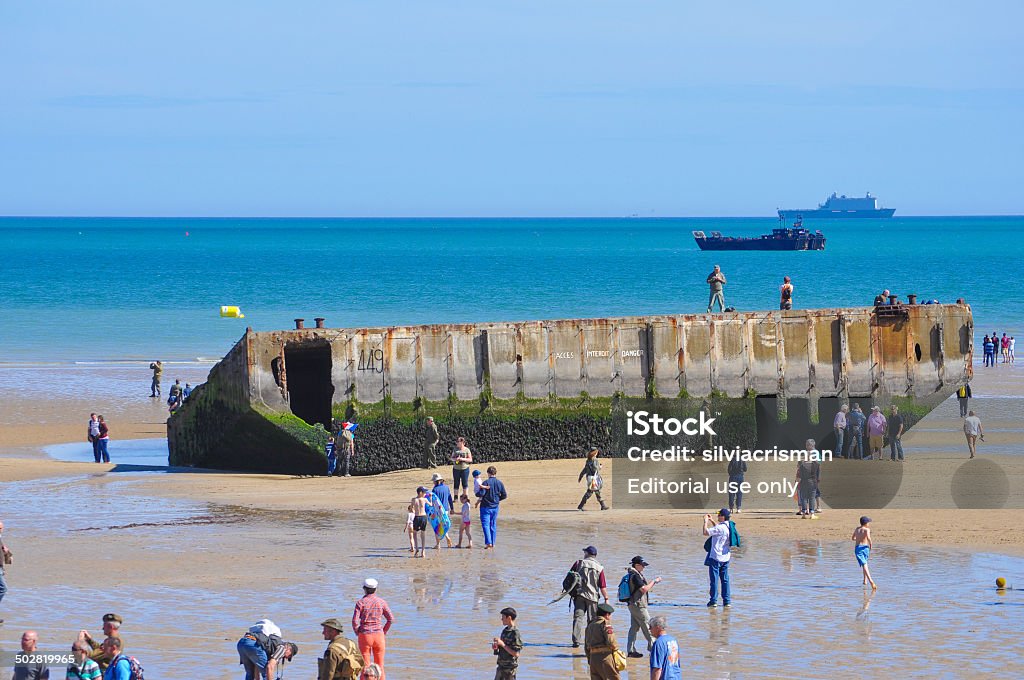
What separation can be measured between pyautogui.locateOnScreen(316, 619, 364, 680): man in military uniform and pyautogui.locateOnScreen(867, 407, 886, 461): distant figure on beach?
1871cm

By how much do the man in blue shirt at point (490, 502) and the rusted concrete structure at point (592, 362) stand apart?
783 centimetres

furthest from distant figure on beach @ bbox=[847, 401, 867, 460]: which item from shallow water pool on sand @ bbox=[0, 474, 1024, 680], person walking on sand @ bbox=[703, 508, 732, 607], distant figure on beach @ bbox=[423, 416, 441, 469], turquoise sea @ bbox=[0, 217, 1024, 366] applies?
turquoise sea @ bbox=[0, 217, 1024, 366]

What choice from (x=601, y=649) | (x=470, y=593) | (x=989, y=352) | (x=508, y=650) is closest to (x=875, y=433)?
(x=470, y=593)

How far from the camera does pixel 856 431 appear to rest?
96.7 ft

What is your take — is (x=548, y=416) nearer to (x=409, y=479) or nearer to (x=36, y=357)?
(x=409, y=479)

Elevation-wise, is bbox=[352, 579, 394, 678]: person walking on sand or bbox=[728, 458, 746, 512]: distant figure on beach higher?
bbox=[728, 458, 746, 512]: distant figure on beach

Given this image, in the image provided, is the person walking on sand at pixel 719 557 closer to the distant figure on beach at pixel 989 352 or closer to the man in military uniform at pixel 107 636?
the man in military uniform at pixel 107 636

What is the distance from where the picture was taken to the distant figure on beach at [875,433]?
94.6 ft

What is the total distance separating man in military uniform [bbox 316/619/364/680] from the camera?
40.3 feet

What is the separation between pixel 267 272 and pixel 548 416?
109839 mm

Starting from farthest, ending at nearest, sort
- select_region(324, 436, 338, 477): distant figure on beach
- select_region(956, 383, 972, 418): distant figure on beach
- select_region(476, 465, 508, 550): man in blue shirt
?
select_region(956, 383, 972, 418): distant figure on beach, select_region(324, 436, 338, 477): distant figure on beach, select_region(476, 465, 508, 550): man in blue shirt

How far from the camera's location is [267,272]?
135625mm

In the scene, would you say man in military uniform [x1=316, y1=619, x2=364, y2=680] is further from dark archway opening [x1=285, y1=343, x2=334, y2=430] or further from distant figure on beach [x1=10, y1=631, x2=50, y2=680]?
dark archway opening [x1=285, y1=343, x2=334, y2=430]

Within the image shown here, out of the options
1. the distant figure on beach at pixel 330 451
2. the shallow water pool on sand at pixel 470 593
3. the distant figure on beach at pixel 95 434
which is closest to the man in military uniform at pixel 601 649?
the shallow water pool on sand at pixel 470 593
